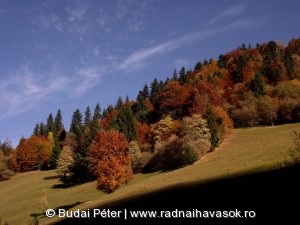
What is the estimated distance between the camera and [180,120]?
122750 mm

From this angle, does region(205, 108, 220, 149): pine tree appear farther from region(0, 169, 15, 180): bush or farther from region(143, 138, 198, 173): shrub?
region(0, 169, 15, 180): bush

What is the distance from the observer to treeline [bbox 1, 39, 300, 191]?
85875 millimetres

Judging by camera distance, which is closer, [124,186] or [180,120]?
[124,186]

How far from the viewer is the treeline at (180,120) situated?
85.9 meters

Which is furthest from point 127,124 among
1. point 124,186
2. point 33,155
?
point 33,155

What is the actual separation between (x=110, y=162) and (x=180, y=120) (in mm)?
50077

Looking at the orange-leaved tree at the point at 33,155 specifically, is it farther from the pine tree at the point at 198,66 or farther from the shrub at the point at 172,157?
the pine tree at the point at 198,66

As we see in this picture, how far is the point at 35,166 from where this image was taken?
521 ft

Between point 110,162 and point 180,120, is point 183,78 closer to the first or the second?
point 180,120

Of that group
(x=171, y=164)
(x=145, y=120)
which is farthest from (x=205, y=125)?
(x=145, y=120)

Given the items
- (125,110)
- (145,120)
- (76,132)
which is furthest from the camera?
(76,132)

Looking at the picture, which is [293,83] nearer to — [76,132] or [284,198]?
[76,132]

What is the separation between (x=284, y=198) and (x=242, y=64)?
472ft

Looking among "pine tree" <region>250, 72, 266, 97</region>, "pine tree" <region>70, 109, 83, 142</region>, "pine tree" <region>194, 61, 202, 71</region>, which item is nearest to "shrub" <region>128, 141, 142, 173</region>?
"pine tree" <region>250, 72, 266, 97</region>
